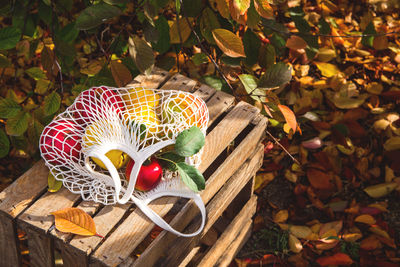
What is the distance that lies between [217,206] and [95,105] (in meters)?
0.53

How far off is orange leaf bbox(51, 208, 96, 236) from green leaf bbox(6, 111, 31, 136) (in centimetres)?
48

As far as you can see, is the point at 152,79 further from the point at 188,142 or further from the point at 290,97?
the point at 290,97

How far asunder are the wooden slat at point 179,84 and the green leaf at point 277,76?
0.28 metres

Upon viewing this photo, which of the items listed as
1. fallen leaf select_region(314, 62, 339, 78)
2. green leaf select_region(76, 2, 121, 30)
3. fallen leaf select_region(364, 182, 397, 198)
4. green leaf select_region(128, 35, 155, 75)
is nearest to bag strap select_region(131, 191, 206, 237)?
green leaf select_region(128, 35, 155, 75)

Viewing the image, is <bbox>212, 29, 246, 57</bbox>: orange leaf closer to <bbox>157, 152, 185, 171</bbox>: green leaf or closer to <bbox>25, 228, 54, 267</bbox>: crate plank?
<bbox>157, 152, 185, 171</bbox>: green leaf

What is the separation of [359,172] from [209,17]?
117 centimetres

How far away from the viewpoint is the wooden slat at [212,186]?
1350 millimetres

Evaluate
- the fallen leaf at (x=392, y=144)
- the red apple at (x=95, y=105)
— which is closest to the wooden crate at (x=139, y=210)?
the red apple at (x=95, y=105)

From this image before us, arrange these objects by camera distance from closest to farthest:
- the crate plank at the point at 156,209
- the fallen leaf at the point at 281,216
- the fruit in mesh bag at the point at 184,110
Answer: the crate plank at the point at 156,209, the fruit in mesh bag at the point at 184,110, the fallen leaf at the point at 281,216

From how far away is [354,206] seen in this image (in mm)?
2264

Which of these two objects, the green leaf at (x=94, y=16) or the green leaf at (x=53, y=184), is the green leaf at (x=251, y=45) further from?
the green leaf at (x=53, y=184)

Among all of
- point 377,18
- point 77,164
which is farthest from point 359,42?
point 77,164

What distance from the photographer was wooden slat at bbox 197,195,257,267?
1.85 metres

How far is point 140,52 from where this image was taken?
1586 millimetres
